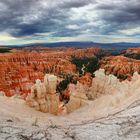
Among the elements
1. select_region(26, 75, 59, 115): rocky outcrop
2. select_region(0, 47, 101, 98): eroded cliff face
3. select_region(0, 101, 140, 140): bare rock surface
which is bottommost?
select_region(0, 47, 101, 98): eroded cliff face

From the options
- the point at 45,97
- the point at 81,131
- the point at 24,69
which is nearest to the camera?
the point at 81,131

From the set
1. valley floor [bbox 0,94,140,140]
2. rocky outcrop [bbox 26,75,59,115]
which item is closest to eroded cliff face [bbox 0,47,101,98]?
rocky outcrop [bbox 26,75,59,115]

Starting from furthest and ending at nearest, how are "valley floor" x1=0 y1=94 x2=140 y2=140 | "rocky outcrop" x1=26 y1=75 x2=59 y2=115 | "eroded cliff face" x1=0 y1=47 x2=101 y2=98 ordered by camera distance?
"eroded cliff face" x1=0 y1=47 x2=101 y2=98 → "rocky outcrop" x1=26 y1=75 x2=59 y2=115 → "valley floor" x1=0 y1=94 x2=140 y2=140

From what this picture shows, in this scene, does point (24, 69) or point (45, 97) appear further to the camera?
point (24, 69)

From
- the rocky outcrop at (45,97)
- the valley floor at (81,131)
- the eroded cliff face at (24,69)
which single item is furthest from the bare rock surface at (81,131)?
the eroded cliff face at (24,69)

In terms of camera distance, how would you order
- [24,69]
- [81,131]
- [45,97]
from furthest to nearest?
[24,69] → [45,97] → [81,131]

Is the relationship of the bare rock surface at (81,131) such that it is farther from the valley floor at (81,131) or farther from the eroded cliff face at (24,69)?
the eroded cliff face at (24,69)

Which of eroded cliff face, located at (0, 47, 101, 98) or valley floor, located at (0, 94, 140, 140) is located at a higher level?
valley floor, located at (0, 94, 140, 140)

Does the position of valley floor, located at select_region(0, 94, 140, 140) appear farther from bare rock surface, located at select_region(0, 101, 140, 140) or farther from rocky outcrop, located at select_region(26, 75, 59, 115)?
rocky outcrop, located at select_region(26, 75, 59, 115)

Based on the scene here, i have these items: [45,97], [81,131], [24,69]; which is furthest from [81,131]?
[24,69]

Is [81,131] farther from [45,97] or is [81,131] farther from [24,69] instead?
[24,69]

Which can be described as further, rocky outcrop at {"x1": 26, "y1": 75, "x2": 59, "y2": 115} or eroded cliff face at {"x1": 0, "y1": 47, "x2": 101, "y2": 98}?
eroded cliff face at {"x1": 0, "y1": 47, "x2": 101, "y2": 98}

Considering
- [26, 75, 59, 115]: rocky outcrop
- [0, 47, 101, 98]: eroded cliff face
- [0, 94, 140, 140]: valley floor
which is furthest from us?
[0, 47, 101, 98]: eroded cliff face
